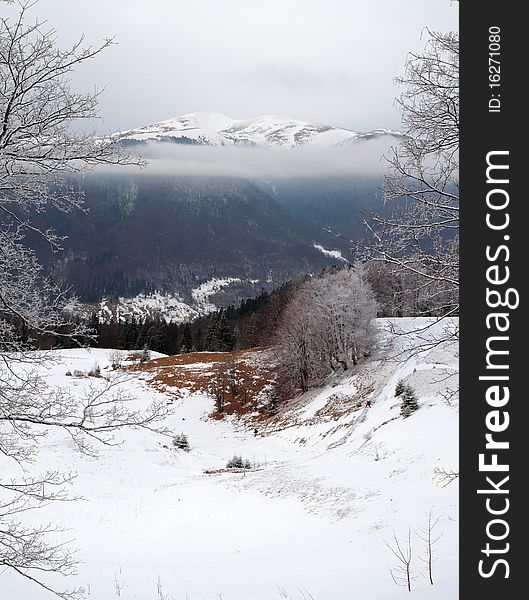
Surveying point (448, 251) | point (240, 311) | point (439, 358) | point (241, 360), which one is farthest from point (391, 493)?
point (240, 311)

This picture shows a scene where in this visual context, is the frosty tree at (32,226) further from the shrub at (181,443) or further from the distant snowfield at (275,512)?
the shrub at (181,443)

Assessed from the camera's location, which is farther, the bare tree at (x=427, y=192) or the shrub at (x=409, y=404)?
the shrub at (x=409, y=404)

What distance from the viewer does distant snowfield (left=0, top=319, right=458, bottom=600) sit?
25.0ft

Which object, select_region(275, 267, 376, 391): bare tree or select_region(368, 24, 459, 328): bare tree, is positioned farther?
select_region(275, 267, 376, 391): bare tree

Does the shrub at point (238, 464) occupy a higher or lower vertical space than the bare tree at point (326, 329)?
lower

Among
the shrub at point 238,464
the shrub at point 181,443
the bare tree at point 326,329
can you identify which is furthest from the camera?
the bare tree at point 326,329

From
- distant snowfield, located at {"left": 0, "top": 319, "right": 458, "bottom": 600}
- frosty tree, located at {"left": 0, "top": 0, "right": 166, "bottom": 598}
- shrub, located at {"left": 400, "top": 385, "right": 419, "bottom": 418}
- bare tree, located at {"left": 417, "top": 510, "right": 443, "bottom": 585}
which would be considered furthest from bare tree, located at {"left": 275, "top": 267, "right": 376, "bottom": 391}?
frosty tree, located at {"left": 0, "top": 0, "right": 166, "bottom": 598}

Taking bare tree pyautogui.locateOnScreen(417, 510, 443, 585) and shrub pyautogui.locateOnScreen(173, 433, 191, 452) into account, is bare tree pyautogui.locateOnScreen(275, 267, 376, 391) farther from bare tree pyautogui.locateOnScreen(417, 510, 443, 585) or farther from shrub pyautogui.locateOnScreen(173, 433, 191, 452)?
bare tree pyautogui.locateOnScreen(417, 510, 443, 585)

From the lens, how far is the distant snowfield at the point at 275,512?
7.61 m

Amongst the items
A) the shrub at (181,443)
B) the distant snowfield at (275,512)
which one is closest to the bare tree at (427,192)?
the distant snowfield at (275,512)

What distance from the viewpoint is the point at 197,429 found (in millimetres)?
39344

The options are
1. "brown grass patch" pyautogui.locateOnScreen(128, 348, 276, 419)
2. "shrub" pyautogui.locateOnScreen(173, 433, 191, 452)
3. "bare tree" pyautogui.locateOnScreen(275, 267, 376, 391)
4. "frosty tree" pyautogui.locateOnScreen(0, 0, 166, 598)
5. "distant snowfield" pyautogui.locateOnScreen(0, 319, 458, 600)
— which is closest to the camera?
"frosty tree" pyautogui.locateOnScreen(0, 0, 166, 598)

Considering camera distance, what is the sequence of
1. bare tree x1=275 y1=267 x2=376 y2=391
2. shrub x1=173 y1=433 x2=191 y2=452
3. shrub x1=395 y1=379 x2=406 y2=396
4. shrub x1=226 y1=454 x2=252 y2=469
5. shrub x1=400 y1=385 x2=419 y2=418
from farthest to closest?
bare tree x1=275 y1=267 x2=376 y2=391, shrub x1=173 y1=433 x2=191 y2=452, shrub x1=395 y1=379 x2=406 y2=396, shrub x1=226 y1=454 x2=252 y2=469, shrub x1=400 y1=385 x2=419 y2=418

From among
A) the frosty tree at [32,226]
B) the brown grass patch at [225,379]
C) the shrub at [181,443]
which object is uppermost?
the frosty tree at [32,226]
